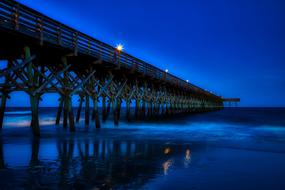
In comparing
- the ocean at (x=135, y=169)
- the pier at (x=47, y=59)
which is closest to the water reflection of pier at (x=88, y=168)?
the ocean at (x=135, y=169)

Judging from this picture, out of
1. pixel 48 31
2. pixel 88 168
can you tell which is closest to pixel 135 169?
pixel 88 168

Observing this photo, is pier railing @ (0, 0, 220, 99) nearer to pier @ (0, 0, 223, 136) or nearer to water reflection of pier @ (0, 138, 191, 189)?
pier @ (0, 0, 223, 136)

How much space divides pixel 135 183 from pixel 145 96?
69.6 ft

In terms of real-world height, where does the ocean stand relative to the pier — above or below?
below

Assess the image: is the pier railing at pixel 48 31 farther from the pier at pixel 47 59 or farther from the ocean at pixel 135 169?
the ocean at pixel 135 169

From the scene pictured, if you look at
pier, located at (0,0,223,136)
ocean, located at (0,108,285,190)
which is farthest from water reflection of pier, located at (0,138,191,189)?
pier, located at (0,0,223,136)

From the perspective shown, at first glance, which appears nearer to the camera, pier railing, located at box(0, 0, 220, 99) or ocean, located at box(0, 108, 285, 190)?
ocean, located at box(0, 108, 285, 190)

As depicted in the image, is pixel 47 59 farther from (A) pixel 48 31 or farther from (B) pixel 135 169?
(B) pixel 135 169

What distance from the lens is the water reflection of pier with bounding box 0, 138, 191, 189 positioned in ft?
16.1

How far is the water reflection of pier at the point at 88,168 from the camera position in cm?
491

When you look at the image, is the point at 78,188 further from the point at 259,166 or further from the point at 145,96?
the point at 145,96

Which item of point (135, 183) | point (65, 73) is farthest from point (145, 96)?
point (135, 183)

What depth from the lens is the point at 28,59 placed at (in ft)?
34.8

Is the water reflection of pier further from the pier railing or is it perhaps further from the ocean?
the pier railing
